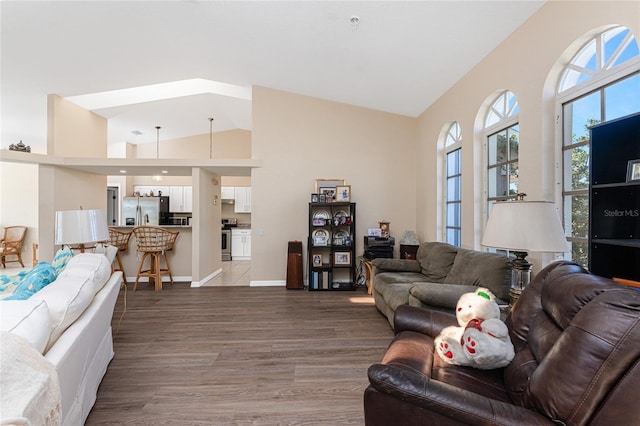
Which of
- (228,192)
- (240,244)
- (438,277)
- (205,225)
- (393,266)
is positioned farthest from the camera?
(228,192)

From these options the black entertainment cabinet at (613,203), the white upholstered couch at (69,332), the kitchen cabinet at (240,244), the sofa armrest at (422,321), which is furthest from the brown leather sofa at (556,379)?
the kitchen cabinet at (240,244)

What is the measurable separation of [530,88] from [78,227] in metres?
4.20

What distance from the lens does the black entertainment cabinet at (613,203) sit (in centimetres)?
182

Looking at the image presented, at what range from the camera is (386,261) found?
13.9 ft

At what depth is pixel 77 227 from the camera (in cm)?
271

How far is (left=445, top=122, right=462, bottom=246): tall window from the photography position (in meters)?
4.38

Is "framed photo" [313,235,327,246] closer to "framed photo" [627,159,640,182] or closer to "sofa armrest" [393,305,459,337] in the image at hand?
"sofa armrest" [393,305,459,337]

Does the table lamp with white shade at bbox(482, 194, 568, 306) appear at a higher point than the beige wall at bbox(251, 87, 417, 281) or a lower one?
lower

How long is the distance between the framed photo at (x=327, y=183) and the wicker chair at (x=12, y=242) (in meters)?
7.16

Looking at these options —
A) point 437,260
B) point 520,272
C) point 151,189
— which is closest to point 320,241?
point 437,260

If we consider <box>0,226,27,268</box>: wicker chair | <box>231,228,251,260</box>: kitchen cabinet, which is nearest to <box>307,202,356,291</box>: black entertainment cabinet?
<box>231,228,251,260</box>: kitchen cabinet

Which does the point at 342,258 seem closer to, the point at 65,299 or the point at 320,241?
the point at 320,241

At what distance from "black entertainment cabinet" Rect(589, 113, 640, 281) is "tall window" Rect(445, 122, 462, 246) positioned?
2.38 metres

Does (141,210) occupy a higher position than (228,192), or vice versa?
(228,192)
